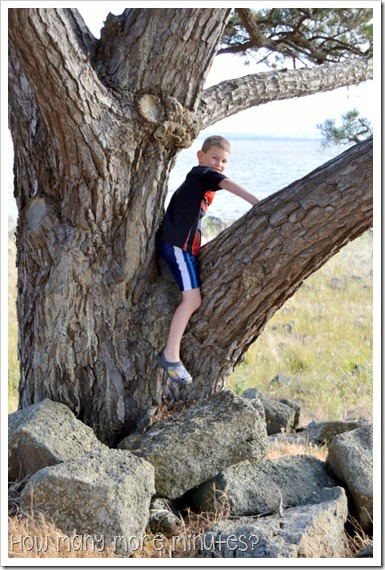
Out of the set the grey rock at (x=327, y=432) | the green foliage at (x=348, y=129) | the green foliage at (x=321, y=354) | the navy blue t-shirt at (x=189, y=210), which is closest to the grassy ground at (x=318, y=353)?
the green foliage at (x=321, y=354)

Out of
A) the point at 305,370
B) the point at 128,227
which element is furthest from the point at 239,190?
the point at 305,370

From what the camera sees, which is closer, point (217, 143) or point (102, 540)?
point (102, 540)

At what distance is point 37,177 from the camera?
3.55m

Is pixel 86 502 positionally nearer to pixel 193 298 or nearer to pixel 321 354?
pixel 193 298

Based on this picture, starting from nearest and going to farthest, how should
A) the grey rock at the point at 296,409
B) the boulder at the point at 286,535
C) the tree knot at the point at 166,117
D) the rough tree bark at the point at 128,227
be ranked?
the boulder at the point at 286,535 < the rough tree bark at the point at 128,227 < the tree knot at the point at 166,117 < the grey rock at the point at 296,409

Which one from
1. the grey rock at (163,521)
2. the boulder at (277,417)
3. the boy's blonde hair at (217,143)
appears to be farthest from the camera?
the boulder at (277,417)

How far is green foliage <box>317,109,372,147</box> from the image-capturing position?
575cm

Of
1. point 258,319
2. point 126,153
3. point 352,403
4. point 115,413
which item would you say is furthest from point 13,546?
point 352,403

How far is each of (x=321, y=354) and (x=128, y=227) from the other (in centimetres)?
371

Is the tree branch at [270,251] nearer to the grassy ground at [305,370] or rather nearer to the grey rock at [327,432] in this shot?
the grassy ground at [305,370]

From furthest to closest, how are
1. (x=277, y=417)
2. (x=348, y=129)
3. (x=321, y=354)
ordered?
(x=321, y=354) < (x=348, y=129) < (x=277, y=417)

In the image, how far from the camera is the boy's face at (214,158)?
3646mm

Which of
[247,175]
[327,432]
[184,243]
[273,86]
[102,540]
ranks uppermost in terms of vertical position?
[247,175]

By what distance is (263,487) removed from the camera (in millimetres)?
3256
